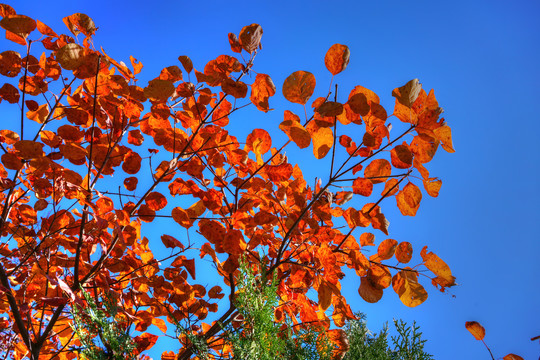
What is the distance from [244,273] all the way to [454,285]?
93 cm

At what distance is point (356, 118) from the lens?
1.63m

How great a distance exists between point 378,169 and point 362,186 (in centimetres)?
11

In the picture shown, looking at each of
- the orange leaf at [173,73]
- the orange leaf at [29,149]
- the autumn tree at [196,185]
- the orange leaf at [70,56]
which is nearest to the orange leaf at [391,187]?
the autumn tree at [196,185]

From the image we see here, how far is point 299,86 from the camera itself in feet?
4.92

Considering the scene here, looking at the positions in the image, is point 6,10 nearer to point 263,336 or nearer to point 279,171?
point 279,171

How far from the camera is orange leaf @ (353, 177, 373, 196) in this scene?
5.50ft

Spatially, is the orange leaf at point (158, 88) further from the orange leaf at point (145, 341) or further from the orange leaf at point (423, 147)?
the orange leaf at point (145, 341)

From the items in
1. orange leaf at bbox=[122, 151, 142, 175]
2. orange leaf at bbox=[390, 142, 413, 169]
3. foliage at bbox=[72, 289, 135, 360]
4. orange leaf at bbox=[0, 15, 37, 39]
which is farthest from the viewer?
orange leaf at bbox=[122, 151, 142, 175]

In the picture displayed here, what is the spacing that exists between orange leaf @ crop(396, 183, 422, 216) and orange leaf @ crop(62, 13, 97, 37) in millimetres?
1661

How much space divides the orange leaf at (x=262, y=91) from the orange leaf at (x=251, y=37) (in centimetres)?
13

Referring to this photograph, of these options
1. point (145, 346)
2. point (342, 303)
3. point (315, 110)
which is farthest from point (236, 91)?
point (145, 346)

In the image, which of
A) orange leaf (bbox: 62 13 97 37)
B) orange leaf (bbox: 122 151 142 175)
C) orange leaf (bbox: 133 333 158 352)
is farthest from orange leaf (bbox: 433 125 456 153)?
orange leaf (bbox: 133 333 158 352)

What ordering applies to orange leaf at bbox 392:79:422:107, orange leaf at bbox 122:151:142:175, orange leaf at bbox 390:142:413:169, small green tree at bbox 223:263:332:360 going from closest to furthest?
small green tree at bbox 223:263:332:360 → orange leaf at bbox 392:79:422:107 → orange leaf at bbox 390:142:413:169 → orange leaf at bbox 122:151:142:175

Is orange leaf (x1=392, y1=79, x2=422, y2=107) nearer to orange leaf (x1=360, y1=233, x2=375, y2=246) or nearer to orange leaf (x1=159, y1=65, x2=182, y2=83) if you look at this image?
orange leaf (x1=360, y1=233, x2=375, y2=246)
